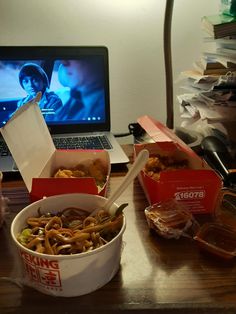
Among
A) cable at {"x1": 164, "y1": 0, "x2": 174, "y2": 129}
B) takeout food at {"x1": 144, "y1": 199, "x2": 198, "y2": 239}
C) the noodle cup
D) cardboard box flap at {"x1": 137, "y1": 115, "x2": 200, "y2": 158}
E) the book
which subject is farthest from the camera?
cable at {"x1": 164, "y1": 0, "x2": 174, "y2": 129}

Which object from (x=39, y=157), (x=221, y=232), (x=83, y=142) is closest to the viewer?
(x=221, y=232)

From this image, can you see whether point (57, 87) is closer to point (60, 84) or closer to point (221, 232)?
point (60, 84)

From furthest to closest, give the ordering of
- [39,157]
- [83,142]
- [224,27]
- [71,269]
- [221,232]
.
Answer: [83,142] < [224,27] < [39,157] < [221,232] < [71,269]

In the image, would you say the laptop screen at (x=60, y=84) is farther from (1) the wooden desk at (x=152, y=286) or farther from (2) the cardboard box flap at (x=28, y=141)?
(1) the wooden desk at (x=152, y=286)

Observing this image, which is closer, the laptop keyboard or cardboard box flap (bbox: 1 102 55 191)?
cardboard box flap (bbox: 1 102 55 191)

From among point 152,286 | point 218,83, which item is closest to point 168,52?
point 218,83

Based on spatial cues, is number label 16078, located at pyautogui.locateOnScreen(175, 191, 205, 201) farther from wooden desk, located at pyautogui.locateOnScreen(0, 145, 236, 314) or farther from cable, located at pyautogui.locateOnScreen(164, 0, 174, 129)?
cable, located at pyautogui.locateOnScreen(164, 0, 174, 129)

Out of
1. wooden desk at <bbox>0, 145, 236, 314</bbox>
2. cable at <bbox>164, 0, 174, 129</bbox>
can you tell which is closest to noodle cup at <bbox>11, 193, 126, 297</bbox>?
wooden desk at <bbox>0, 145, 236, 314</bbox>

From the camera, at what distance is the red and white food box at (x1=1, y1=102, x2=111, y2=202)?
55cm

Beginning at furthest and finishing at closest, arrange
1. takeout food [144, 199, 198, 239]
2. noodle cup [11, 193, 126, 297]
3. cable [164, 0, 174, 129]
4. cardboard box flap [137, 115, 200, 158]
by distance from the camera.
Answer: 1. cable [164, 0, 174, 129]
2. cardboard box flap [137, 115, 200, 158]
3. takeout food [144, 199, 198, 239]
4. noodle cup [11, 193, 126, 297]

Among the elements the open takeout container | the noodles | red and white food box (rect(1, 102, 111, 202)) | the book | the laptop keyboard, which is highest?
the book

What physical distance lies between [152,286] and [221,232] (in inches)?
5.9

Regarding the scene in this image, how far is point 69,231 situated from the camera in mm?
462

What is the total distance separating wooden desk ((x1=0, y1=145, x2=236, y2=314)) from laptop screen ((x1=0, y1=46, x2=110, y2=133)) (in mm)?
489
